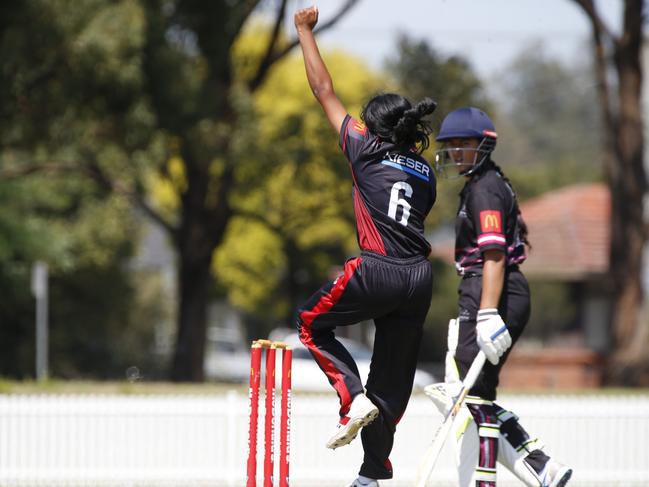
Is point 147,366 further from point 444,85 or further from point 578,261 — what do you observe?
point 444,85

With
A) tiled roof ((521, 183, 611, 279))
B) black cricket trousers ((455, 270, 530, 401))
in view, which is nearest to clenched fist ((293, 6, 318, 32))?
black cricket trousers ((455, 270, 530, 401))

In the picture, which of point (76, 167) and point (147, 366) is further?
point (147, 366)

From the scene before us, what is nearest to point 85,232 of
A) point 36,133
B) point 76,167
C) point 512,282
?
point 76,167

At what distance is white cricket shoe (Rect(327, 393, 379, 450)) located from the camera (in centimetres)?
565

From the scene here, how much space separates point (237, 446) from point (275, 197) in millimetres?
20686

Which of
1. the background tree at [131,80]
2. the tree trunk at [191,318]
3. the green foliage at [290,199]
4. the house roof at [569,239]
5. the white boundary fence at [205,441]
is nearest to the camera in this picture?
the white boundary fence at [205,441]

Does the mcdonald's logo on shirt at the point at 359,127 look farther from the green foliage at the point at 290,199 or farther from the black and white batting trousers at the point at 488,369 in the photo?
the green foliage at the point at 290,199

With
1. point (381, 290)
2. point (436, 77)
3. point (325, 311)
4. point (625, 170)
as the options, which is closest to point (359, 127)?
point (381, 290)

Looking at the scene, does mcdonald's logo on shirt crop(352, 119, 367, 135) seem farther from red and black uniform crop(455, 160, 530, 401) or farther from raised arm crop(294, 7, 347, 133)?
red and black uniform crop(455, 160, 530, 401)

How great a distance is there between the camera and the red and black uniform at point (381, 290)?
5.80 m

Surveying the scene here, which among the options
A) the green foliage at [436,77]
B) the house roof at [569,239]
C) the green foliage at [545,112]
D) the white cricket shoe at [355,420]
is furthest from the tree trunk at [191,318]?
the green foliage at [545,112]

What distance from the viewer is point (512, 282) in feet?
22.2

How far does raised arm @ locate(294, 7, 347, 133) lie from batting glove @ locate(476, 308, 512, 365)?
1257 mm

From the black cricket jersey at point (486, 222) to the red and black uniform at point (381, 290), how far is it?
0.45 m
